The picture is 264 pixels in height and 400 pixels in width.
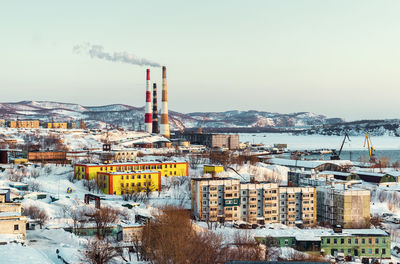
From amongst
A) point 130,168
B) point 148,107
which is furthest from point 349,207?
point 148,107

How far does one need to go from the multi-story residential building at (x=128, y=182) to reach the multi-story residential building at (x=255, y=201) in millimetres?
2858

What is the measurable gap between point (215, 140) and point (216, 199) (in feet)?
82.0

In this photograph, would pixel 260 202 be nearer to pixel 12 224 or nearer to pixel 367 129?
pixel 12 224

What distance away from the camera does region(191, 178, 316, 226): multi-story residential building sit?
15164 mm

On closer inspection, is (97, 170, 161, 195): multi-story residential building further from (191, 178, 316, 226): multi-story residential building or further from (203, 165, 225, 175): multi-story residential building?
(203, 165, 225, 175): multi-story residential building

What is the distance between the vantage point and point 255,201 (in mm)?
15438

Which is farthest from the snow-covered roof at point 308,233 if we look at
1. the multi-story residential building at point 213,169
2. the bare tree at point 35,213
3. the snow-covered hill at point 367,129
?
the snow-covered hill at point 367,129

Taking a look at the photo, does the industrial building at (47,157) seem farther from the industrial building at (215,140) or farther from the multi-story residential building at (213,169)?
the industrial building at (215,140)

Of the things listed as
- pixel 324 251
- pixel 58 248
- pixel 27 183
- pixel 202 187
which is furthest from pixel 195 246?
pixel 27 183

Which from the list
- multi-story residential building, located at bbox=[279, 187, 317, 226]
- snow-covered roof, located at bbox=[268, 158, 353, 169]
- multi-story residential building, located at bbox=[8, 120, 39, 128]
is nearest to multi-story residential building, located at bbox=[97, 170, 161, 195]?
multi-story residential building, located at bbox=[279, 187, 317, 226]

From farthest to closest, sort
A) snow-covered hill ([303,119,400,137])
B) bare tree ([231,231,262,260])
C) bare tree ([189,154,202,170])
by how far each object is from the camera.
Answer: snow-covered hill ([303,119,400,137])
bare tree ([189,154,202,170])
bare tree ([231,231,262,260])

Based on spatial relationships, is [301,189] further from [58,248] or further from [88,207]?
[58,248]

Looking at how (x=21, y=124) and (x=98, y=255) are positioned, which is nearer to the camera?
(x=98, y=255)

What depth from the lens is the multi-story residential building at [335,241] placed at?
37.5 feet
